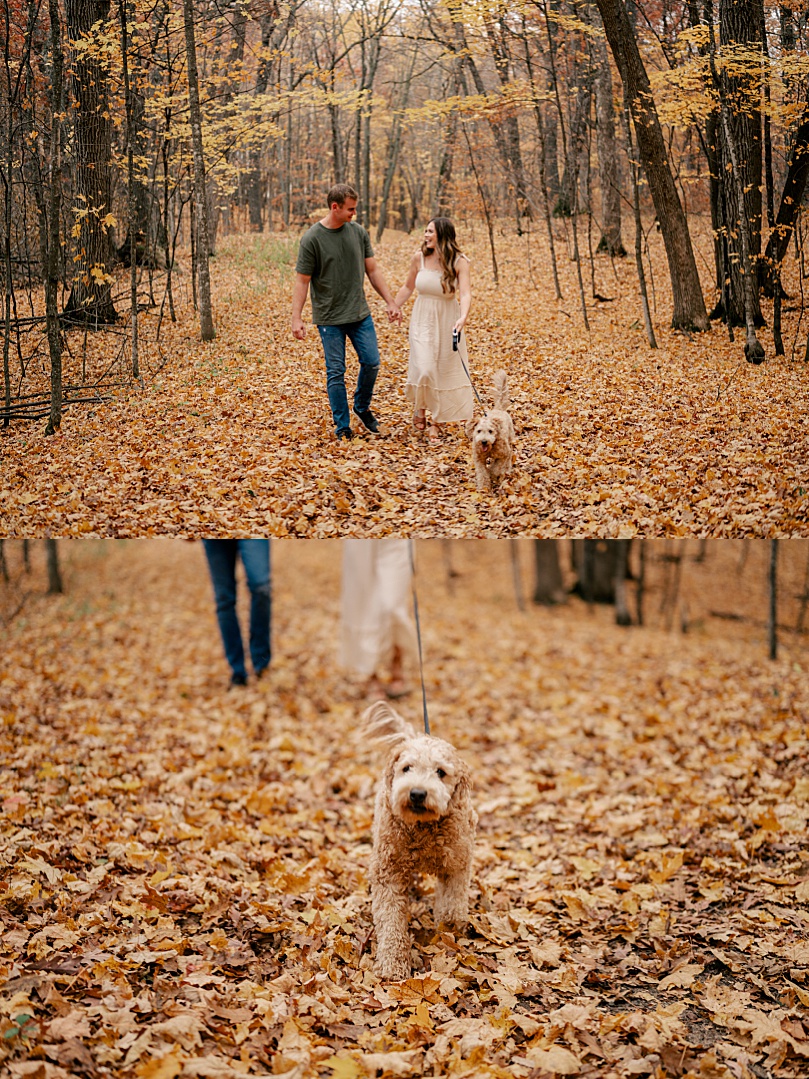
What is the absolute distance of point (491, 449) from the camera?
219 inches

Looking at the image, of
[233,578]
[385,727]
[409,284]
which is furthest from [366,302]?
[385,727]

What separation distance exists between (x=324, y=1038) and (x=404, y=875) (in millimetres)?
887

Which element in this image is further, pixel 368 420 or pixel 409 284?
pixel 409 284

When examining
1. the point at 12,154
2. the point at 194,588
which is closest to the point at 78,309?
the point at 12,154

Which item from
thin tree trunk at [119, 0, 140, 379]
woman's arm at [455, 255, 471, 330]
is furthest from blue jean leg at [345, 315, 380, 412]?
thin tree trunk at [119, 0, 140, 379]

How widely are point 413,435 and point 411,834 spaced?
Result: 134 inches

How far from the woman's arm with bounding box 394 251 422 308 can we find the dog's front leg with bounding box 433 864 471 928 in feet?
15.6

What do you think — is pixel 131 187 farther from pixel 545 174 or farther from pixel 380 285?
pixel 545 174

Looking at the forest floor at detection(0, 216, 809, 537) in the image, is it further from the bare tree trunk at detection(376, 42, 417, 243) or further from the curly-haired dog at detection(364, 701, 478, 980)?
the curly-haired dog at detection(364, 701, 478, 980)

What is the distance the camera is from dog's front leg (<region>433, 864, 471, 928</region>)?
4.00 m

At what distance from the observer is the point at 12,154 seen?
21.7 feet

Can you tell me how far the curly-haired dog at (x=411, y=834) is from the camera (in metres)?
3.60

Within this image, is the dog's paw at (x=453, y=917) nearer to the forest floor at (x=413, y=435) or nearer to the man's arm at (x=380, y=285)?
the forest floor at (x=413, y=435)

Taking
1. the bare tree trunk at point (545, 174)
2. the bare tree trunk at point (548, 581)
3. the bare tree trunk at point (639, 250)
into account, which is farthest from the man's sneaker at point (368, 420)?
the bare tree trunk at point (548, 581)
